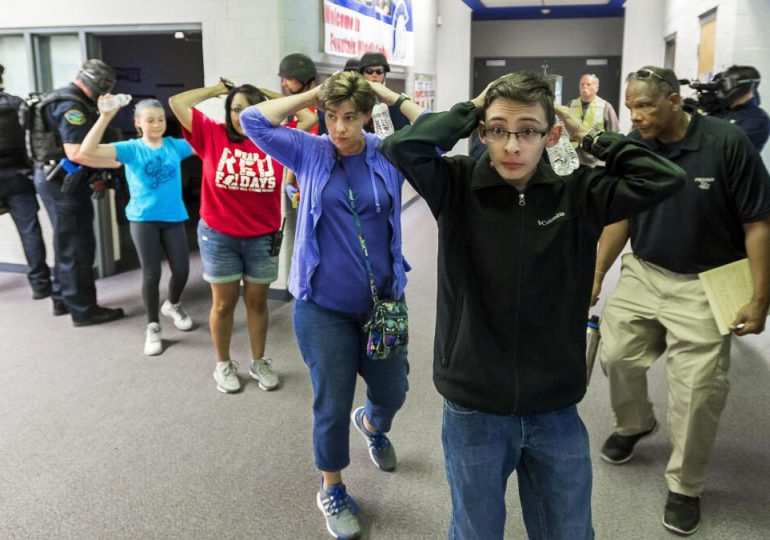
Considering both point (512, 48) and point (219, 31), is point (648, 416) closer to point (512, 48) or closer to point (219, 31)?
point (219, 31)

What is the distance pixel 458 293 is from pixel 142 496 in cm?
165

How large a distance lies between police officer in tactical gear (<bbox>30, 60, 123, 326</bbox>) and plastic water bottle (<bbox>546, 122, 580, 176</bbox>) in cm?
343

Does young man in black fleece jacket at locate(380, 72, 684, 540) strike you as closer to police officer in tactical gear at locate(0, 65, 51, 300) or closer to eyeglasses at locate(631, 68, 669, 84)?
eyeglasses at locate(631, 68, 669, 84)

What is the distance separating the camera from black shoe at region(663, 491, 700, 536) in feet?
7.77

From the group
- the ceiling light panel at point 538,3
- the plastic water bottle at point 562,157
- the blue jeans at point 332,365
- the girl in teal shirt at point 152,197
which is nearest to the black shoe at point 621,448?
the blue jeans at point 332,365

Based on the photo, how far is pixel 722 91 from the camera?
4.25 metres

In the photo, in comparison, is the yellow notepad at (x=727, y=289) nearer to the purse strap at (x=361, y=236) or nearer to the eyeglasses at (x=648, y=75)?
the eyeglasses at (x=648, y=75)

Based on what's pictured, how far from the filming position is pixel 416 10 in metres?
9.03

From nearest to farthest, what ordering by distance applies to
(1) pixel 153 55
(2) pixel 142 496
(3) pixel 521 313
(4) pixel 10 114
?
(3) pixel 521 313
(2) pixel 142 496
(4) pixel 10 114
(1) pixel 153 55

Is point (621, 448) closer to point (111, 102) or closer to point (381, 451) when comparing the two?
point (381, 451)

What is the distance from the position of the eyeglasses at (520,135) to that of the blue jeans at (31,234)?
4.46 m

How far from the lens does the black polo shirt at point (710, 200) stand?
2.25 meters

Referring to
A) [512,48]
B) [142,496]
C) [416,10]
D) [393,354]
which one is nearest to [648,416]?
[393,354]

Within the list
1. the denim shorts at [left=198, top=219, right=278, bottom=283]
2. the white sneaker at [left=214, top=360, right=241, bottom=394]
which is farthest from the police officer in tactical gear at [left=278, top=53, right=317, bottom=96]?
the white sneaker at [left=214, top=360, right=241, bottom=394]
